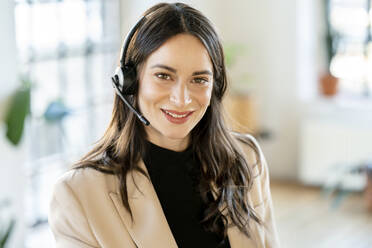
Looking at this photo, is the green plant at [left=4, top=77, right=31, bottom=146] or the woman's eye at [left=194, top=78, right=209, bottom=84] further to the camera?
the green plant at [left=4, top=77, right=31, bottom=146]

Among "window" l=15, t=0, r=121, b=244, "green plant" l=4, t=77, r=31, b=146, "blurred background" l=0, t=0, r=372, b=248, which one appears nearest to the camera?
"green plant" l=4, t=77, r=31, b=146

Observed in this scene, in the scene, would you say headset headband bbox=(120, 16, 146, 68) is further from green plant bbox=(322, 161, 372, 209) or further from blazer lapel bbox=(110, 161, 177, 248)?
green plant bbox=(322, 161, 372, 209)

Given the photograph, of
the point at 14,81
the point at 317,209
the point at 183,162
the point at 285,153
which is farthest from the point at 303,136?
the point at 183,162

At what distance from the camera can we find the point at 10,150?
3.92 meters

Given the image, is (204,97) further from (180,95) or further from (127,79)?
(127,79)

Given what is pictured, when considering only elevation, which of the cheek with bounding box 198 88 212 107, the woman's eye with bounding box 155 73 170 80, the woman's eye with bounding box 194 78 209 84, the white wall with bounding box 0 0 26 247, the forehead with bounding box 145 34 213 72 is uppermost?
the forehead with bounding box 145 34 213 72

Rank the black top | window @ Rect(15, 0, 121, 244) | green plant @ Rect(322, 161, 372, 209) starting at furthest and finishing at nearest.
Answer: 1. green plant @ Rect(322, 161, 372, 209)
2. window @ Rect(15, 0, 121, 244)
3. the black top

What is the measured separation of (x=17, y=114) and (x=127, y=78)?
2.26m

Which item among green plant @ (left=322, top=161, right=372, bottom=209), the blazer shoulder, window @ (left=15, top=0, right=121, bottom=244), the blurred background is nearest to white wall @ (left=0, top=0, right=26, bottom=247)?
the blurred background

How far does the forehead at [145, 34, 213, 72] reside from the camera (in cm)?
161

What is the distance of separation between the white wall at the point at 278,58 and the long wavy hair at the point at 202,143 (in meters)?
3.96

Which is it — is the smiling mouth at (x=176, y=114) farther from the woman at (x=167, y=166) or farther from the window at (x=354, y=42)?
the window at (x=354, y=42)

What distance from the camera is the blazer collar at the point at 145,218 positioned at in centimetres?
167

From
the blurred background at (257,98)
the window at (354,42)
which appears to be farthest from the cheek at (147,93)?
the window at (354,42)
